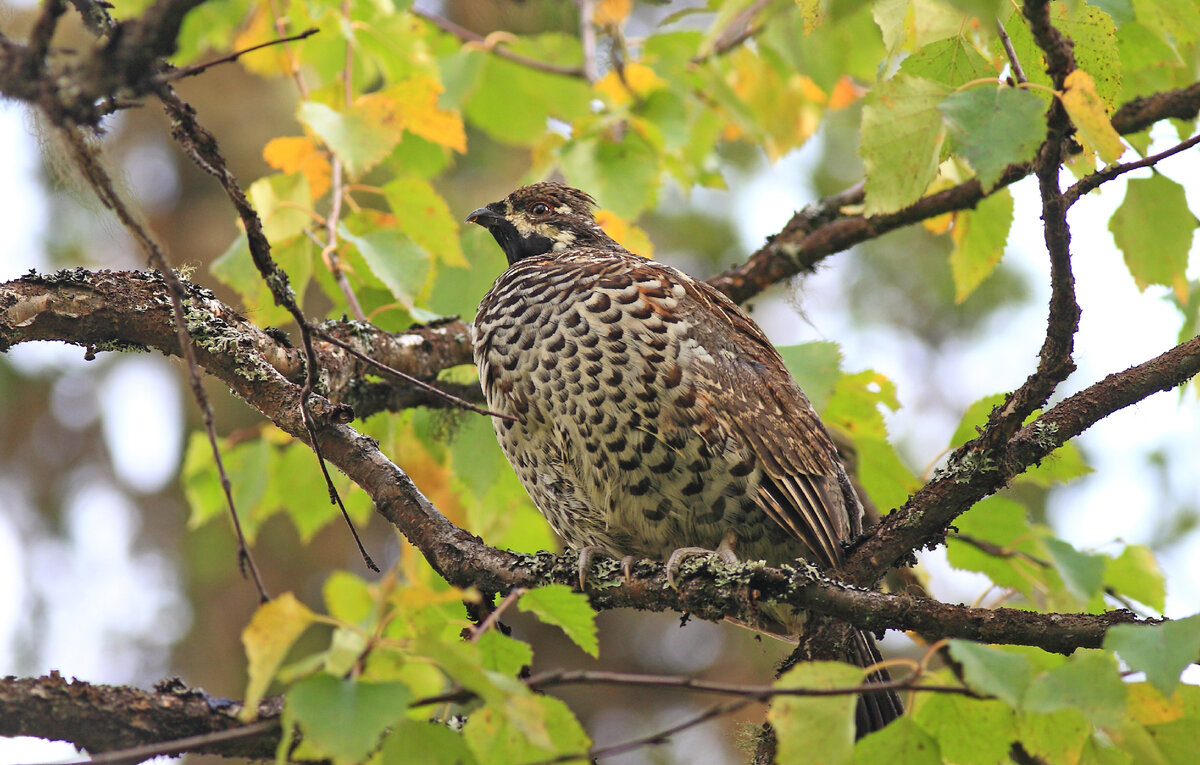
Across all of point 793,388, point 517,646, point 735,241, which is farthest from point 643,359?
point 735,241

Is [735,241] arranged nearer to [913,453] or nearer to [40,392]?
[913,453]

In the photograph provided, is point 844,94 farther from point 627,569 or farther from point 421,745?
point 421,745

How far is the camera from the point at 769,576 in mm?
2988

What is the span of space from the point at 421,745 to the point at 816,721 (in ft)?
2.90

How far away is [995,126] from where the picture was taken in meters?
2.26

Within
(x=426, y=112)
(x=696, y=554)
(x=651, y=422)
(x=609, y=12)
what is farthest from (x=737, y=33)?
(x=696, y=554)

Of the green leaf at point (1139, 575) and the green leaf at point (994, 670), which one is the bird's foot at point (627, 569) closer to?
the green leaf at point (994, 670)

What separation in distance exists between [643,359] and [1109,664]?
7.19 feet

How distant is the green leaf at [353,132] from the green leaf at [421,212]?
0.33 meters

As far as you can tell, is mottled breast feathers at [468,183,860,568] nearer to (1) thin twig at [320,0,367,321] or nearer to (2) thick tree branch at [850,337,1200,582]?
(1) thin twig at [320,0,367,321]

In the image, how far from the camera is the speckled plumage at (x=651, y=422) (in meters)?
3.94

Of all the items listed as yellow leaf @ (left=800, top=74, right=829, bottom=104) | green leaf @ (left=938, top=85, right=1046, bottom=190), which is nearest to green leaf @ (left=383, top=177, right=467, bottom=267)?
green leaf @ (left=938, top=85, right=1046, bottom=190)

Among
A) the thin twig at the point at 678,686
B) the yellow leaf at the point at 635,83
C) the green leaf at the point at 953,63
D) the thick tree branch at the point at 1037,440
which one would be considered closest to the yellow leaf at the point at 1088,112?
the green leaf at the point at 953,63

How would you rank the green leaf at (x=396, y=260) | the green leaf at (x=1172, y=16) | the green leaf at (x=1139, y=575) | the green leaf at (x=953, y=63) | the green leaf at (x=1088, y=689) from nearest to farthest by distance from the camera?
the green leaf at (x=1088, y=689) < the green leaf at (x=953, y=63) < the green leaf at (x=1172, y=16) < the green leaf at (x=396, y=260) < the green leaf at (x=1139, y=575)
